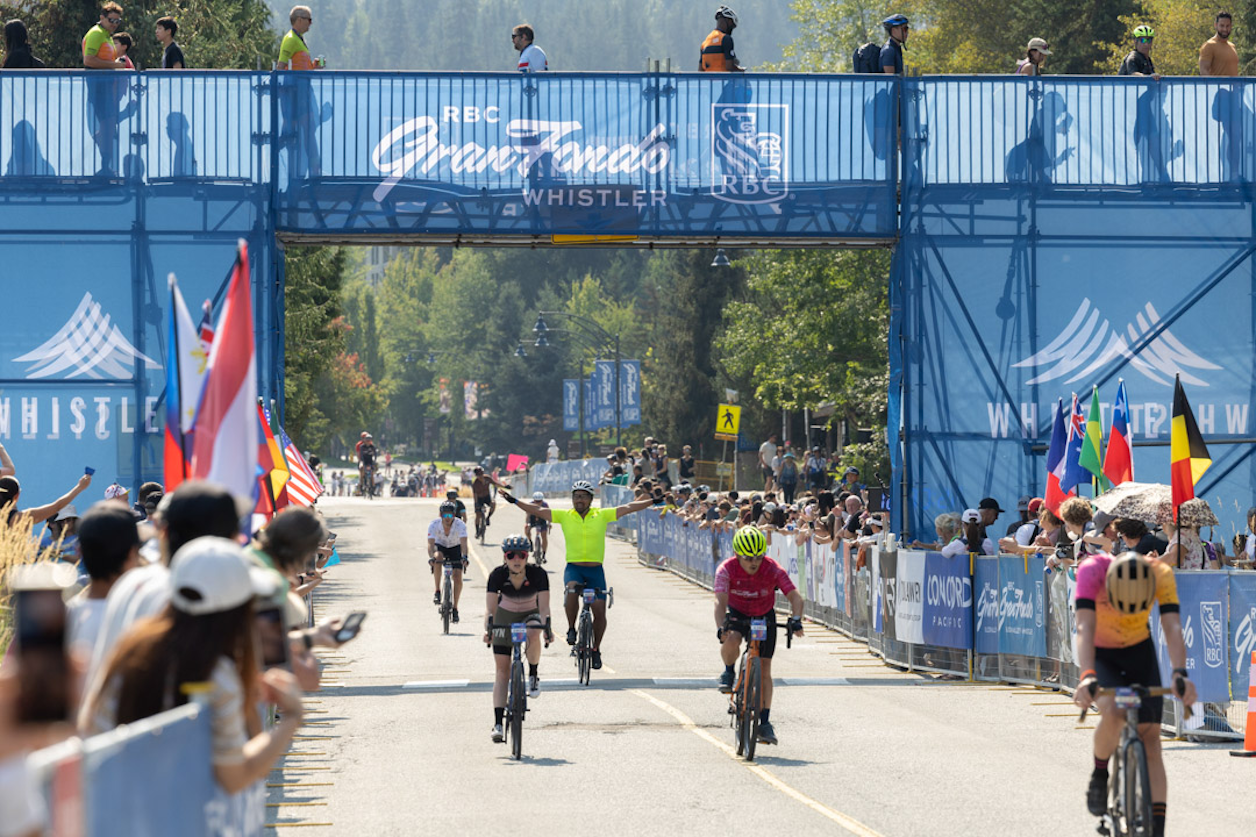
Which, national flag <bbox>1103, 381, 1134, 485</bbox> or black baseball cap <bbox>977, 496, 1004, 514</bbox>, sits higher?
national flag <bbox>1103, 381, 1134, 485</bbox>

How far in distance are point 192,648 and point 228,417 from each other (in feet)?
6.87

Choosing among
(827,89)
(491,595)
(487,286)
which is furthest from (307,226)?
(487,286)

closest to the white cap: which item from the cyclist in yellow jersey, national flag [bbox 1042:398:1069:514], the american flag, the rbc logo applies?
the american flag

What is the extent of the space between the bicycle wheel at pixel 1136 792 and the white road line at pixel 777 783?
5.46ft

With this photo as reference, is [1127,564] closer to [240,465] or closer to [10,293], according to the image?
[240,465]

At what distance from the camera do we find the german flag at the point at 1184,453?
1716cm

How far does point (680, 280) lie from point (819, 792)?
243 feet

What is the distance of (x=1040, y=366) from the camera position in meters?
24.1

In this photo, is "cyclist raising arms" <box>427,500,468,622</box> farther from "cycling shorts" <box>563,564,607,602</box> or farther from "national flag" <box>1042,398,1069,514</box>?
"national flag" <box>1042,398,1069,514</box>

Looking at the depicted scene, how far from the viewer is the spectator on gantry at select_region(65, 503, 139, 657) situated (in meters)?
6.52

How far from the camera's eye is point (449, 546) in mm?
26266

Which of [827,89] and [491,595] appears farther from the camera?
[827,89]

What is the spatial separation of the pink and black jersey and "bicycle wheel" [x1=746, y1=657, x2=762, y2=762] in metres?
0.64

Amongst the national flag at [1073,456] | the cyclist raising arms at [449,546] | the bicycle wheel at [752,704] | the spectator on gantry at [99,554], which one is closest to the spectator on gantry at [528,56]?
the cyclist raising arms at [449,546]
